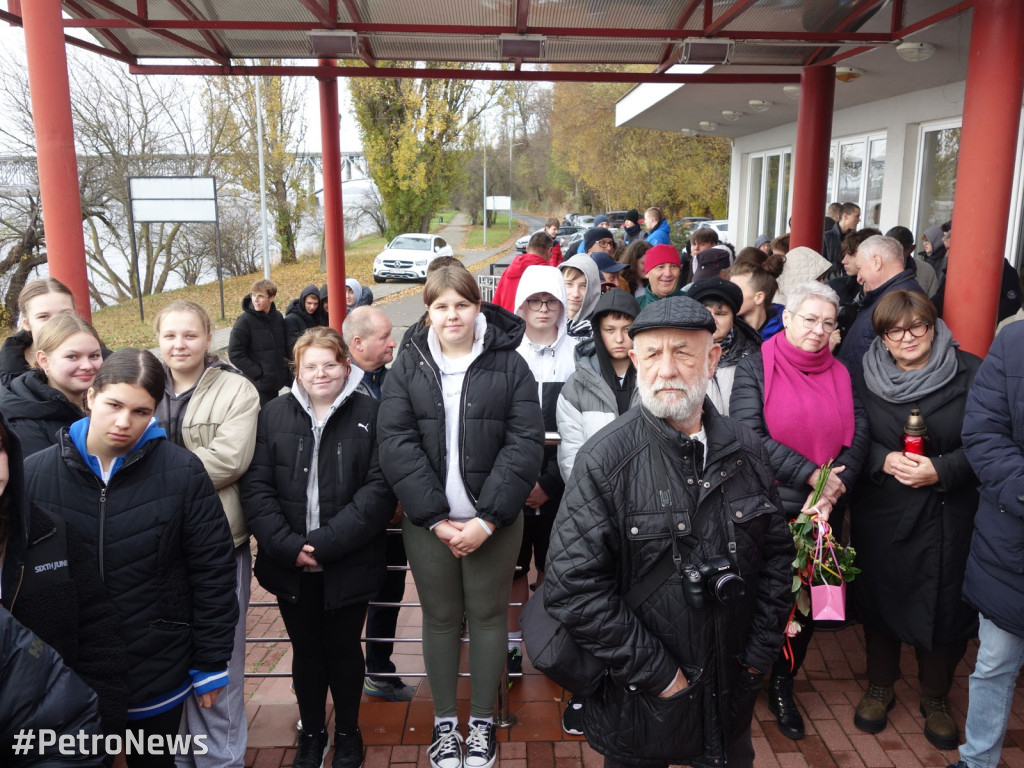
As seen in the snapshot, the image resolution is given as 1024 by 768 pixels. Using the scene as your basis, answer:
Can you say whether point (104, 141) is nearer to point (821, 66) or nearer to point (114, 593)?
point (821, 66)

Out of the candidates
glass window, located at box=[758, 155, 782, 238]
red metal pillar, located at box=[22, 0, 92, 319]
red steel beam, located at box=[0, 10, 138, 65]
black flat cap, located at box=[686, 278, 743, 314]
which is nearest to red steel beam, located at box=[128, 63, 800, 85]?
red steel beam, located at box=[0, 10, 138, 65]

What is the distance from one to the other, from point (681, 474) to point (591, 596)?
0.46m

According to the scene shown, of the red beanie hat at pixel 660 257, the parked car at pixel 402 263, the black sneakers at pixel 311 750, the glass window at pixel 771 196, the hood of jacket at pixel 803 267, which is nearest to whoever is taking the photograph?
the black sneakers at pixel 311 750

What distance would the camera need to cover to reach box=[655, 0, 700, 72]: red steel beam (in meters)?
5.95

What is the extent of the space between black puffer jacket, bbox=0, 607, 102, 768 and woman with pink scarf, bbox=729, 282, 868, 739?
109 inches

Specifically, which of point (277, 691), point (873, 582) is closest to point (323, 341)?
point (277, 691)

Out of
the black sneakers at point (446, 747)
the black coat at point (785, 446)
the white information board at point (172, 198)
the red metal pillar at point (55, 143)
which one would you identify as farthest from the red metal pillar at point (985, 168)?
the white information board at point (172, 198)

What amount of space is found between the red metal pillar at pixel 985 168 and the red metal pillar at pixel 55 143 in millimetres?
5108

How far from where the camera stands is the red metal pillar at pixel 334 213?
8.02 m

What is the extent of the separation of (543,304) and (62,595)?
2591mm

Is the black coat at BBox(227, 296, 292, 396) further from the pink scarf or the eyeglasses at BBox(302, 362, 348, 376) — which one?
the pink scarf

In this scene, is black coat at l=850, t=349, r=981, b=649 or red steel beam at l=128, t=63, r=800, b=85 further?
red steel beam at l=128, t=63, r=800, b=85

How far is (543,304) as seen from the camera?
4031 millimetres

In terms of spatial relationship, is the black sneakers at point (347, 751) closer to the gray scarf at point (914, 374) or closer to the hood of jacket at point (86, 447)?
the hood of jacket at point (86, 447)
